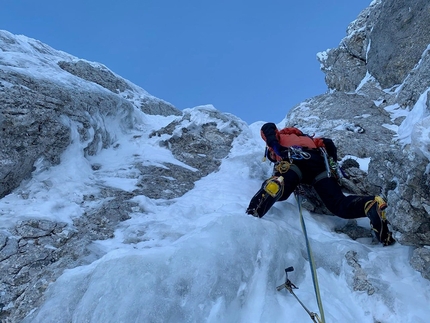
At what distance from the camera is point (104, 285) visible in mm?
3053

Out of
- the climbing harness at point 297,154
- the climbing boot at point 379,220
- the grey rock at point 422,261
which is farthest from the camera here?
the climbing harness at point 297,154

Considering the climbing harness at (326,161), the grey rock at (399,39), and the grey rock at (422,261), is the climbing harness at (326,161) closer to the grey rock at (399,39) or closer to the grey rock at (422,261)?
the grey rock at (422,261)

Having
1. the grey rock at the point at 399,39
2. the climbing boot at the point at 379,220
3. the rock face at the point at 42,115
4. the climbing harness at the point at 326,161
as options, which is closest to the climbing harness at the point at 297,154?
the climbing harness at the point at 326,161

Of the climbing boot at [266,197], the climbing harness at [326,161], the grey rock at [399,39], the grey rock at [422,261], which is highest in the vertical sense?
the grey rock at [399,39]

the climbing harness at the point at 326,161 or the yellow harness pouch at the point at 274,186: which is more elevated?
the climbing harness at the point at 326,161

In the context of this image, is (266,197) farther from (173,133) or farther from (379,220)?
(173,133)

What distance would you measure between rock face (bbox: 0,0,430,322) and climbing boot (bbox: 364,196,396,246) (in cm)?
27

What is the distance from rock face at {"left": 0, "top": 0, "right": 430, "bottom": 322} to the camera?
3418mm

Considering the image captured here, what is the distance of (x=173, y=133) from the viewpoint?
8.50 m

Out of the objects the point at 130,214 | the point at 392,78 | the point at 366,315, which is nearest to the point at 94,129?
the point at 130,214

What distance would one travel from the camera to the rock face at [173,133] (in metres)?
3.42

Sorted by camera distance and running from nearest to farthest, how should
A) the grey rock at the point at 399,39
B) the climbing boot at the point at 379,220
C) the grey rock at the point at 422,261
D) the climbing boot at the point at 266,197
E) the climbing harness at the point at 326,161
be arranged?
the grey rock at the point at 422,261 → the climbing boot at the point at 379,220 → the climbing boot at the point at 266,197 → the climbing harness at the point at 326,161 → the grey rock at the point at 399,39

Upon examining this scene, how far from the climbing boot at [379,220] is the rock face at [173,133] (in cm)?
27

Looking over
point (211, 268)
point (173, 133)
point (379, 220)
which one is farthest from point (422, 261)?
point (173, 133)
